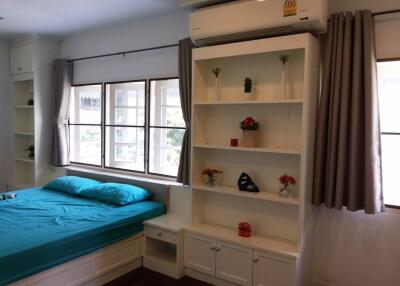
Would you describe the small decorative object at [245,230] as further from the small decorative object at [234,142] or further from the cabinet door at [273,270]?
the small decorative object at [234,142]

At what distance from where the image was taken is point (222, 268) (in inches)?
110

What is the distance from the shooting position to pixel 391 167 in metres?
2.54

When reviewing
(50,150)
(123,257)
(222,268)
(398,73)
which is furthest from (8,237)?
(398,73)

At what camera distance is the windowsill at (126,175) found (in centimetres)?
365

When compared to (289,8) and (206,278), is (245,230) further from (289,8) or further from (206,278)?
(289,8)

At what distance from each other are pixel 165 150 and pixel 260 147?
141 centimetres

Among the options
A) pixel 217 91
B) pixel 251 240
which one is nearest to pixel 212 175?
pixel 251 240

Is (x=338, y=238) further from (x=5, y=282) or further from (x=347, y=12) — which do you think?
(x=5, y=282)

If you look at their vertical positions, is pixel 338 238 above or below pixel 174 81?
below

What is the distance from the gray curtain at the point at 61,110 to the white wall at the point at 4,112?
89cm

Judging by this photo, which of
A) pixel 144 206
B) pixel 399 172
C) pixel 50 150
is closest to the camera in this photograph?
pixel 399 172

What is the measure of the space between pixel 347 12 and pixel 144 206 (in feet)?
8.39

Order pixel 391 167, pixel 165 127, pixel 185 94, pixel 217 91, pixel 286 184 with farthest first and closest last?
pixel 165 127 → pixel 185 94 → pixel 217 91 → pixel 286 184 → pixel 391 167

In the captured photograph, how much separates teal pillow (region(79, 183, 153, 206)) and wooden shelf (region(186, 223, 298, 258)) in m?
0.76
